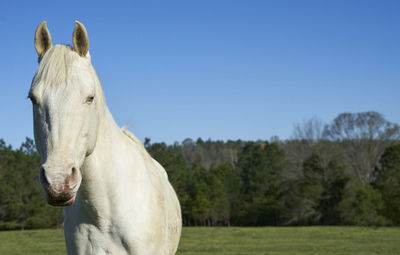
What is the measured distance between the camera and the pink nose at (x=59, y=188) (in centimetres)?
233

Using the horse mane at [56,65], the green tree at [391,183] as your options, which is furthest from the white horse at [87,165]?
the green tree at [391,183]

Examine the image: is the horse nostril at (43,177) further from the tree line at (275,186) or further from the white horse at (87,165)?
the tree line at (275,186)

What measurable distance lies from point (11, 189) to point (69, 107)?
42316 mm

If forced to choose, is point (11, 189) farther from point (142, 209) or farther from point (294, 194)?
point (142, 209)

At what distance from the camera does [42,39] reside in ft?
9.34

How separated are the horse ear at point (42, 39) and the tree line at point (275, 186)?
105 feet

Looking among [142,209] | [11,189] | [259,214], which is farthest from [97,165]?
[259,214]

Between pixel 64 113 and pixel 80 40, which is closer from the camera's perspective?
pixel 64 113

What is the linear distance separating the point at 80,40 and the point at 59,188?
38.7 inches

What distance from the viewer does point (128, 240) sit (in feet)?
10.5

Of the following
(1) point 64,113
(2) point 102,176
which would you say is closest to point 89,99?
(1) point 64,113

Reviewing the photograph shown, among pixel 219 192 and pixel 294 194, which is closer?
pixel 294 194

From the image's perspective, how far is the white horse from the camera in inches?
97.0

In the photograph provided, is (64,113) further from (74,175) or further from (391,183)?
(391,183)
